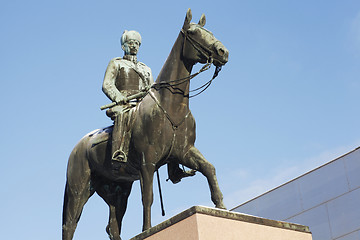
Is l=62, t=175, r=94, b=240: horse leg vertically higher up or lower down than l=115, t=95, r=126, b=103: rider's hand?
lower down

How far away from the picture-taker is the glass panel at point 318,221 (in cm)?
2277

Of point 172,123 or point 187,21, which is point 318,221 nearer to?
point 172,123

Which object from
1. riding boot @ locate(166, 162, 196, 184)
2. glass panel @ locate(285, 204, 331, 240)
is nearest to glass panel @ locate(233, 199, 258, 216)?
glass panel @ locate(285, 204, 331, 240)

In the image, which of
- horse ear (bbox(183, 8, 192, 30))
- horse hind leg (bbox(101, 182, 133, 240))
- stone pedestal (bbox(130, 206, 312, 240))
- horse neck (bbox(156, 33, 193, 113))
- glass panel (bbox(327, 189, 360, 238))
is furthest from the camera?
glass panel (bbox(327, 189, 360, 238))

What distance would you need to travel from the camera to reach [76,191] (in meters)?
11.6

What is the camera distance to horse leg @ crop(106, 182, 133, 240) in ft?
38.1

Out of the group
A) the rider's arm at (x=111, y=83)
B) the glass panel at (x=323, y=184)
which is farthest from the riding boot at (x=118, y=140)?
the glass panel at (x=323, y=184)

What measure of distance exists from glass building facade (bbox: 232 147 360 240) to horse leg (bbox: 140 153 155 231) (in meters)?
13.2

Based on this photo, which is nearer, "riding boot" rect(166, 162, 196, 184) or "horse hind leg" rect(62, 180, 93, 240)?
"riding boot" rect(166, 162, 196, 184)

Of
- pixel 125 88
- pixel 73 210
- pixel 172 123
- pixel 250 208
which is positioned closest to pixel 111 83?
pixel 125 88

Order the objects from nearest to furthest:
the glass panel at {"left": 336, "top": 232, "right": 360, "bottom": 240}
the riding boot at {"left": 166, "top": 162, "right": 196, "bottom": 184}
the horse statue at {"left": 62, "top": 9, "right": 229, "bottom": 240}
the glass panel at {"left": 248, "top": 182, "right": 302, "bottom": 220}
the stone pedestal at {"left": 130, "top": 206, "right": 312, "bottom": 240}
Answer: the stone pedestal at {"left": 130, "top": 206, "right": 312, "bottom": 240} → the horse statue at {"left": 62, "top": 9, "right": 229, "bottom": 240} → the riding boot at {"left": 166, "top": 162, "right": 196, "bottom": 184} → the glass panel at {"left": 336, "top": 232, "right": 360, "bottom": 240} → the glass panel at {"left": 248, "top": 182, "right": 302, "bottom": 220}

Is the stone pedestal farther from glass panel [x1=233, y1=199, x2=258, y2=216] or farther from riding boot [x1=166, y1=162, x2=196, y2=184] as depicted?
glass panel [x1=233, y1=199, x2=258, y2=216]

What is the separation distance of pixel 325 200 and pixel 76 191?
13.1 m

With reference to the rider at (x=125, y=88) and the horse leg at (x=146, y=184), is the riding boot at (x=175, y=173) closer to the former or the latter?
the rider at (x=125, y=88)
